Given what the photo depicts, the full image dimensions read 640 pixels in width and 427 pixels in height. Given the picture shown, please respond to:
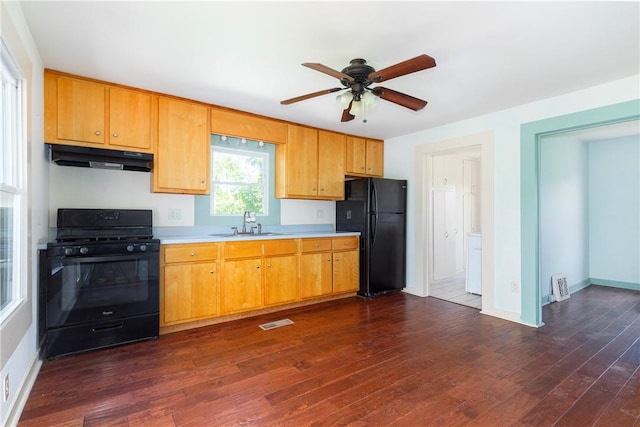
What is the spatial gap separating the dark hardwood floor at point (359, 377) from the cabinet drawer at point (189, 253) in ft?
2.38

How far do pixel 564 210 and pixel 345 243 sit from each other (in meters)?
3.28

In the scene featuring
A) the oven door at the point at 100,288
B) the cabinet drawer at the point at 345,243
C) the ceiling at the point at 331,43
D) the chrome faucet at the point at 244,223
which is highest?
the ceiling at the point at 331,43

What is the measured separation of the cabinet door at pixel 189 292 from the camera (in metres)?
3.01

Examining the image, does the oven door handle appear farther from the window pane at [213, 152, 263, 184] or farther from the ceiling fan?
the ceiling fan

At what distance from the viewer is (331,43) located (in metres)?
2.16

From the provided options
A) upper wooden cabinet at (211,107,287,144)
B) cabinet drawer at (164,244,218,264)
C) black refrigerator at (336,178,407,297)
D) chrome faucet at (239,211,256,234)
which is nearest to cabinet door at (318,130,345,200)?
black refrigerator at (336,178,407,297)

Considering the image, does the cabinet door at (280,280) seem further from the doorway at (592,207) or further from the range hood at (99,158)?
the doorway at (592,207)

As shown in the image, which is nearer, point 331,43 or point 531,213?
point 331,43

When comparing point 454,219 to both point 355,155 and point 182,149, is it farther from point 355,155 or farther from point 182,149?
point 182,149

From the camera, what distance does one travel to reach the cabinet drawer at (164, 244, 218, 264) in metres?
3.01

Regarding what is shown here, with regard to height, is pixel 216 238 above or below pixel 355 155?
below

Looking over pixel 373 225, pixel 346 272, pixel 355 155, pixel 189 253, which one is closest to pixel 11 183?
pixel 189 253

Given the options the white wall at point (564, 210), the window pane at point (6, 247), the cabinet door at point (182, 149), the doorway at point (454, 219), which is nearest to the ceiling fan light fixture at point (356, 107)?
the cabinet door at point (182, 149)

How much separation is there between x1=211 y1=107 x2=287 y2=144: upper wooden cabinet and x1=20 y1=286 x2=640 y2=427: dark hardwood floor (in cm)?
213
